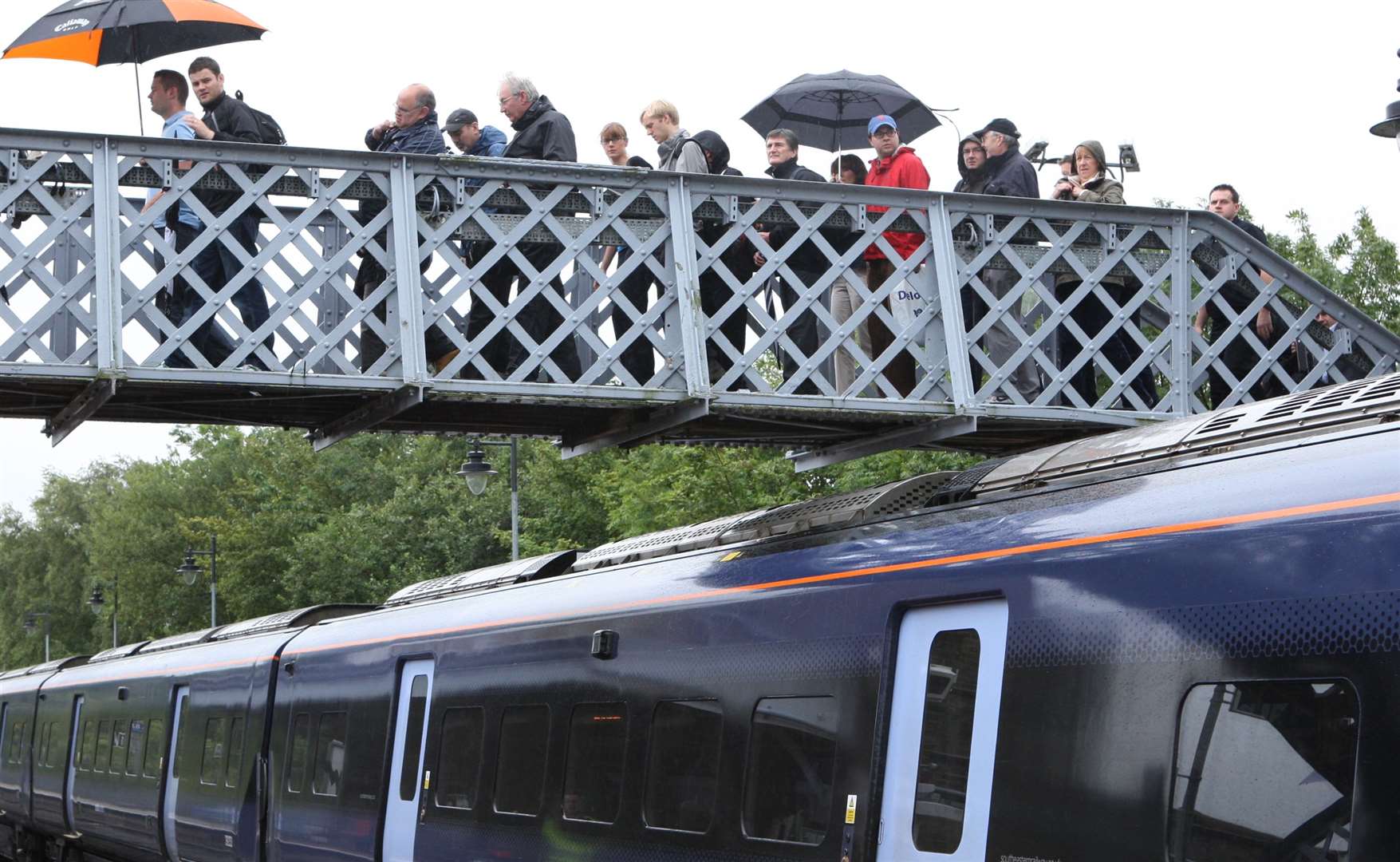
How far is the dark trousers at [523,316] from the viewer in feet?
33.8

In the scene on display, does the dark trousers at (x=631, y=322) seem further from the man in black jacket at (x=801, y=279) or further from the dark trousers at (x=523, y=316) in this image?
the man in black jacket at (x=801, y=279)

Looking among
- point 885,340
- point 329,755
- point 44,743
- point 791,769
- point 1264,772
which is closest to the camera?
point 1264,772

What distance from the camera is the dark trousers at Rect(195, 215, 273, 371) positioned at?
995 cm

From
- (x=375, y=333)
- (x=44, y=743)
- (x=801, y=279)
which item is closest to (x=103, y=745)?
(x=44, y=743)

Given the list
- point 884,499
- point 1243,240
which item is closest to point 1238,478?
point 884,499

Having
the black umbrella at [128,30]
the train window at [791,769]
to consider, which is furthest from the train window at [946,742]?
the black umbrella at [128,30]

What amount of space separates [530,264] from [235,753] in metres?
7.13

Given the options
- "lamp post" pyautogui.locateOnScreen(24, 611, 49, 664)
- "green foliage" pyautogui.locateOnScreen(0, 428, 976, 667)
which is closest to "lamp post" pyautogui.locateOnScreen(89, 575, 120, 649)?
"green foliage" pyautogui.locateOnScreen(0, 428, 976, 667)

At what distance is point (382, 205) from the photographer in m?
10.2

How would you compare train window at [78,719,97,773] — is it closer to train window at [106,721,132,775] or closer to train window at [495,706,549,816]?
train window at [106,721,132,775]

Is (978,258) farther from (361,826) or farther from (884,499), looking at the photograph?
(361,826)

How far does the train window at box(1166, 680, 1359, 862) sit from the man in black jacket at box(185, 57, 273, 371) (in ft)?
19.9

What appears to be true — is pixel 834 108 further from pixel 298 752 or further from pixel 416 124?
pixel 298 752

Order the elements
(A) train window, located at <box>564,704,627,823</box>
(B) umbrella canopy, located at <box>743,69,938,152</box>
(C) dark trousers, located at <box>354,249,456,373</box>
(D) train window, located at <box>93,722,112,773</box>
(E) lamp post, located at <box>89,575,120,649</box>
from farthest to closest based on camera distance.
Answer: (E) lamp post, located at <box>89,575,120,649</box>, (D) train window, located at <box>93,722,112,773</box>, (B) umbrella canopy, located at <box>743,69,938,152</box>, (C) dark trousers, located at <box>354,249,456,373</box>, (A) train window, located at <box>564,704,627,823</box>
